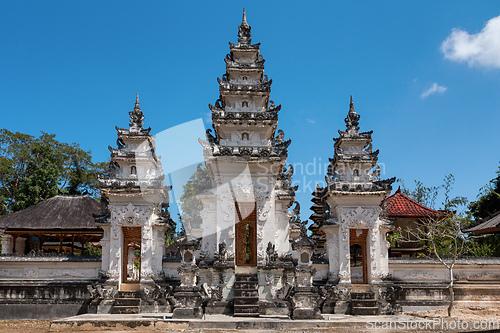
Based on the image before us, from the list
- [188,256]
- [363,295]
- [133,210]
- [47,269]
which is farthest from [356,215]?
[47,269]

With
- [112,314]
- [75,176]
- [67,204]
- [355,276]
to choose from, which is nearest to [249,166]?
[355,276]

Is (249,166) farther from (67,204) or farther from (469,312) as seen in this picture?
(67,204)

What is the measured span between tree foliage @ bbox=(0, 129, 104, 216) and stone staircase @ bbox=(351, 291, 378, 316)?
21.6 metres

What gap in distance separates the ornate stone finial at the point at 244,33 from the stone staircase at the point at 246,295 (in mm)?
11266

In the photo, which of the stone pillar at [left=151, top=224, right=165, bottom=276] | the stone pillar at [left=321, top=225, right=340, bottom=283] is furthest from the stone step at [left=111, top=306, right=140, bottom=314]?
the stone pillar at [left=321, top=225, right=340, bottom=283]

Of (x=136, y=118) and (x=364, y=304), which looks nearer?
(x=364, y=304)

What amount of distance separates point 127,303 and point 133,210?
3.59 meters

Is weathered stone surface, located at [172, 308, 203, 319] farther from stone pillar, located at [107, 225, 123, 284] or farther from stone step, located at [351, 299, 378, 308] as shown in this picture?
stone step, located at [351, 299, 378, 308]

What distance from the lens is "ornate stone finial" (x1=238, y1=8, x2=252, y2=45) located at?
22547 millimetres

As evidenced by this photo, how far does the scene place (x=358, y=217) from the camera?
18141mm

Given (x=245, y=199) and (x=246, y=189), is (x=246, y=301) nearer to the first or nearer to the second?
(x=245, y=199)

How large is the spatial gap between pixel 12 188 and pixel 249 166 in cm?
2544

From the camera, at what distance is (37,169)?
3456cm

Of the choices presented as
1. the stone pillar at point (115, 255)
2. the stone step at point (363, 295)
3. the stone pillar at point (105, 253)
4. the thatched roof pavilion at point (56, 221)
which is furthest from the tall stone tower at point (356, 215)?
the thatched roof pavilion at point (56, 221)
